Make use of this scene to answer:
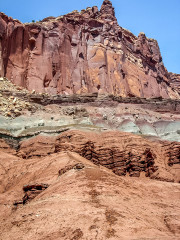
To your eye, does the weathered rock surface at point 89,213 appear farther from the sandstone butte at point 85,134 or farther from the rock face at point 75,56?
the rock face at point 75,56

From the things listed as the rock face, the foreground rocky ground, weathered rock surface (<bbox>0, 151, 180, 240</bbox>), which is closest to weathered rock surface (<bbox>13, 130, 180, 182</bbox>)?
the foreground rocky ground

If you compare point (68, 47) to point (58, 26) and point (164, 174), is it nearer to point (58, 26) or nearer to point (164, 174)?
point (58, 26)

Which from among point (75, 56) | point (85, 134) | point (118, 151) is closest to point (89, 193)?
point (118, 151)

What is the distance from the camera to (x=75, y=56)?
54.7 m

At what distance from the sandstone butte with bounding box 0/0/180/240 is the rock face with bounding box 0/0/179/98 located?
184mm

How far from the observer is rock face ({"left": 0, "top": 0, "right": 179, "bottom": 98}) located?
1926 inches

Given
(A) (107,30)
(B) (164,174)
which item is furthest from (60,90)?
(B) (164,174)

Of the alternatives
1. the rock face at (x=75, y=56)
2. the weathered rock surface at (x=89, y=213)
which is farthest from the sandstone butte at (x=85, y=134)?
the rock face at (x=75, y=56)

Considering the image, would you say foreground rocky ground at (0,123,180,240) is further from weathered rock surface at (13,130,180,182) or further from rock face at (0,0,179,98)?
rock face at (0,0,179,98)

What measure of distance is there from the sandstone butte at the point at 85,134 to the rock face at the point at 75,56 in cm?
18

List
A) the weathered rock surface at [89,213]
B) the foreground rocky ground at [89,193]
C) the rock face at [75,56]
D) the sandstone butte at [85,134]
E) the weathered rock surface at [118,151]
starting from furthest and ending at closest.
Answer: the rock face at [75,56], the weathered rock surface at [118,151], the sandstone butte at [85,134], the foreground rocky ground at [89,193], the weathered rock surface at [89,213]

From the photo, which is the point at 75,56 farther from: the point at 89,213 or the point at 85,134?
the point at 89,213

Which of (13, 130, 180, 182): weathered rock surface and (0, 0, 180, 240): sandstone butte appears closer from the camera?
(0, 0, 180, 240): sandstone butte

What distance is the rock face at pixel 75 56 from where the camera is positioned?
160ft
